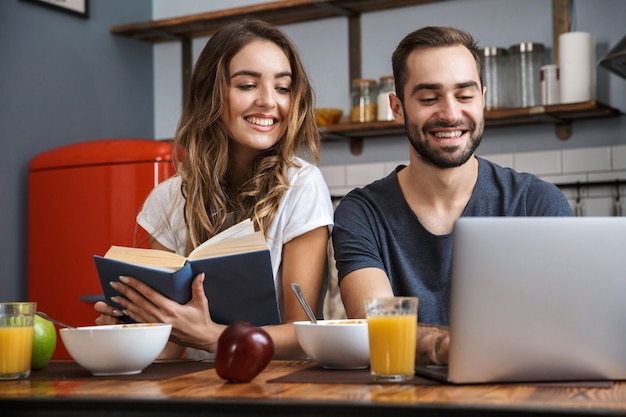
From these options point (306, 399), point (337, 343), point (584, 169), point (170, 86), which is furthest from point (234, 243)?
point (170, 86)

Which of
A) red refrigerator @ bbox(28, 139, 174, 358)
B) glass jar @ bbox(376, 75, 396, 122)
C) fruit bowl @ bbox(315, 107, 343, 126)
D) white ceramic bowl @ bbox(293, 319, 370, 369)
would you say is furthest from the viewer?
fruit bowl @ bbox(315, 107, 343, 126)

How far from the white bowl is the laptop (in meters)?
0.55

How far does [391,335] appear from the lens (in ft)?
4.45

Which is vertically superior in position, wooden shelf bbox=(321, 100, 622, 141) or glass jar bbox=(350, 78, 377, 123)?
glass jar bbox=(350, 78, 377, 123)

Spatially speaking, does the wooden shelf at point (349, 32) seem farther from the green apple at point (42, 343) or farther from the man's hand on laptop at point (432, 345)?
the green apple at point (42, 343)

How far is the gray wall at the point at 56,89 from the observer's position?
151 inches

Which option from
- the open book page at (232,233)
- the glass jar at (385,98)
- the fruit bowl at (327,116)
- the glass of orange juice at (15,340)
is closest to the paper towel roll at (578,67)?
the glass jar at (385,98)

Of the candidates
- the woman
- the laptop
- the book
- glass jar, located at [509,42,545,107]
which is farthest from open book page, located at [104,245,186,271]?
glass jar, located at [509,42,545,107]

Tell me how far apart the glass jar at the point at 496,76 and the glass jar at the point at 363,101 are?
1.67 ft

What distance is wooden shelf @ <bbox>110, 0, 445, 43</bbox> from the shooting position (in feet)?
13.0

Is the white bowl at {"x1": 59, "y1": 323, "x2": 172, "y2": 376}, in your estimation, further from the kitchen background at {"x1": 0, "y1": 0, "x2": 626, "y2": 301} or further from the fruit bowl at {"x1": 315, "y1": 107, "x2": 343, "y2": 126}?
the fruit bowl at {"x1": 315, "y1": 107, "x2": 343, "y2": 126}

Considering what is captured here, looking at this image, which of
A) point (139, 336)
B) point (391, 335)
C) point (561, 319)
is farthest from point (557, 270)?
point (139, 336)

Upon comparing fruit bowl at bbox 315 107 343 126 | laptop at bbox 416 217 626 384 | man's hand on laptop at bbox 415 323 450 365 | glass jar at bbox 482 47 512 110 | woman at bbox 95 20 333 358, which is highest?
glass jar at bbox 482 47 512 110

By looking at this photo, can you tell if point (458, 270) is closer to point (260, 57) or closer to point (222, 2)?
point (260, 57)
